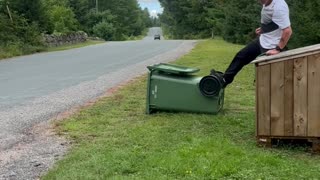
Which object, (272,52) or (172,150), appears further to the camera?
(272,52)

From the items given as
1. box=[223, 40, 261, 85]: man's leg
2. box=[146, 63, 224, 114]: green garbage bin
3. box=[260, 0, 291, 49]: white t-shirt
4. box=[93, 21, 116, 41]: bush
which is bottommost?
box=[146, 63, 224, 114]: green garbage bin

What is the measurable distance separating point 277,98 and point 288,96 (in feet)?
0.41

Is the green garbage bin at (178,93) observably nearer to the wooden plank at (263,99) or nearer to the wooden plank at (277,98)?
the wooden plank at (263,99)

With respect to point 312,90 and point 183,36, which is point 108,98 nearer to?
point 312,90

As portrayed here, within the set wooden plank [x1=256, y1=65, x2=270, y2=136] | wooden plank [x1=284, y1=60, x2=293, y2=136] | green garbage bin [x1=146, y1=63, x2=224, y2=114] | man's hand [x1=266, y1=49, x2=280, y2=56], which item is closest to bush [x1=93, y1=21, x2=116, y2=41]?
green garbage bin [x1=146, y1=63, x2=224, y2=114]

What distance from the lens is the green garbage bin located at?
716cm

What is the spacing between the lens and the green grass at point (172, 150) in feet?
15.0

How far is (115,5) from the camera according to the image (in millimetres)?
94500

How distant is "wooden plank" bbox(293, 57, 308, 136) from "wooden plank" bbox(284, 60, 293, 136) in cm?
4

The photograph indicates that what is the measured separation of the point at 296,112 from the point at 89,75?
31.6 ft

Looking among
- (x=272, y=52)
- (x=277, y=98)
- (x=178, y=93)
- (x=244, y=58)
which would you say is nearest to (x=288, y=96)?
(x=277, y=98)

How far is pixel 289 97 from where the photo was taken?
212 inches

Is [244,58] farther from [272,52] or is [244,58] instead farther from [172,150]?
[172,150]

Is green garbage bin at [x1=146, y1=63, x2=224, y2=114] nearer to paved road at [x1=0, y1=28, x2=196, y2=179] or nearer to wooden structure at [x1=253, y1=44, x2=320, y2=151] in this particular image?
wooden structure at [x1=253, y1=44, x2=320, y2=151]
